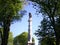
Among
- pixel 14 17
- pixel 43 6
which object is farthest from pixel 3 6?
pixel 43 6

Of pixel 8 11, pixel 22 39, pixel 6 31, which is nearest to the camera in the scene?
pixel 8 11

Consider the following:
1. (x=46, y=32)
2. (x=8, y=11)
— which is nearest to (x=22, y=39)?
(x=46, y=32)

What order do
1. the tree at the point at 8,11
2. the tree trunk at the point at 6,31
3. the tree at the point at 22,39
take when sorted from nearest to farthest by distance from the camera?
the tree at the point at 8,11 → the tree trunk at the point at 6,31 → the tree at the point at 22,39

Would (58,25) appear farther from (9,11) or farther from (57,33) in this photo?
(9,11)

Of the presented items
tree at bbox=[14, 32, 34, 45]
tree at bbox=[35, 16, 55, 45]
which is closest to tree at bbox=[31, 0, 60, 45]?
tree at bbox=[35, 16, 55, 45]

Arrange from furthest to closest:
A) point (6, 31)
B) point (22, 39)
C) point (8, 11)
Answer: point (22, 39), point (6, 31), point (8, 11)

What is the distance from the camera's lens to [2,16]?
36625 millimetres

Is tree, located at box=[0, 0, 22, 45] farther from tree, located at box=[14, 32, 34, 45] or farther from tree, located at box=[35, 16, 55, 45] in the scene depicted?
tree, located at box=[14, 32, 34, 45]

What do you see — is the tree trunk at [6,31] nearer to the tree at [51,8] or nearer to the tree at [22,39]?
the tree at [51,8]

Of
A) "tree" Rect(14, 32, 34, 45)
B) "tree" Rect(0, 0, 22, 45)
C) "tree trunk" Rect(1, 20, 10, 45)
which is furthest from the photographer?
"tree" Rect(14, 32, 34, 45)

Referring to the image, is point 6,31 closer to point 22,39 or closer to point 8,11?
point 8,11

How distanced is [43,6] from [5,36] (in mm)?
8581

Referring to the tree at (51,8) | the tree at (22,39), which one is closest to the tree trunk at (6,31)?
the tree at (51,8)

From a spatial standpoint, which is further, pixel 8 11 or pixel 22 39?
pixel 22 39
